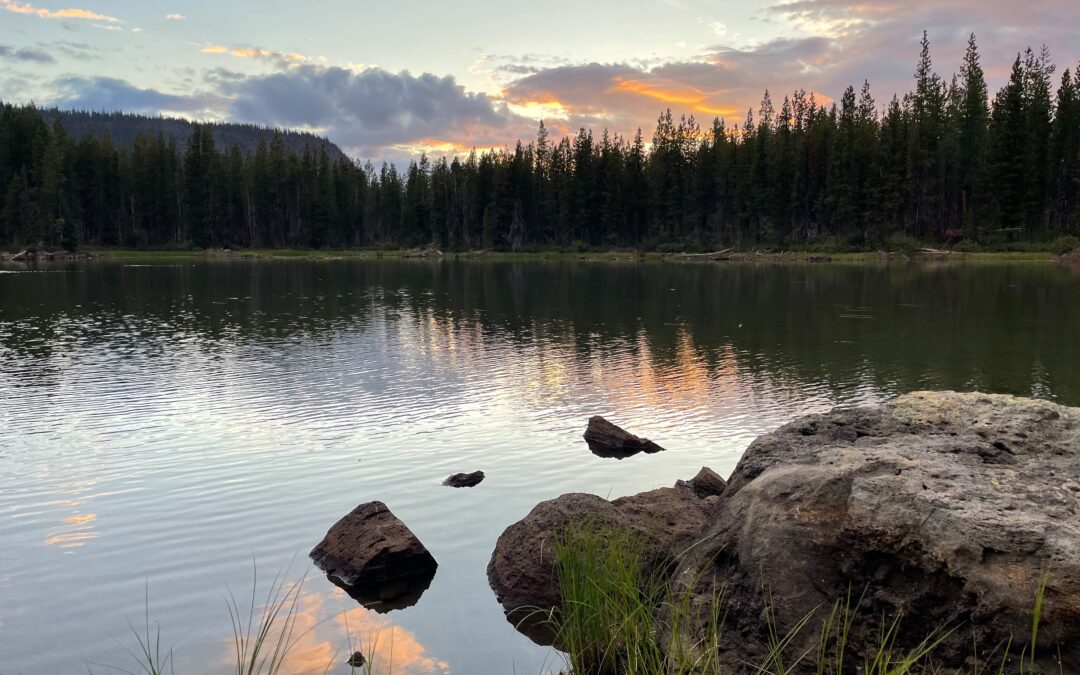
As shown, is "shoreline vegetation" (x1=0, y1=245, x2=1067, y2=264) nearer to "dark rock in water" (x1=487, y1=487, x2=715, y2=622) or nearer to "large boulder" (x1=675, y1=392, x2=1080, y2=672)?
"dark rock in water" (x1=487, y1=487, x2=715, y2=622)

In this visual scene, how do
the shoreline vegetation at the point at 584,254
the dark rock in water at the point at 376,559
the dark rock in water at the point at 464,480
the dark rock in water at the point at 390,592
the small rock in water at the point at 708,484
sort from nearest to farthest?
the dark rock in water at the point at 390,592, the dark rock in water at the point at 376,559, the small rock in water at the point at 708,484, the dark rock in water at the point at 464,480, the shoreline vegetation at the point at 584,254

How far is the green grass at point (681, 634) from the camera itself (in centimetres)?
566

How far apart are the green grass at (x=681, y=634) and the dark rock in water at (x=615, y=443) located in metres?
8.09

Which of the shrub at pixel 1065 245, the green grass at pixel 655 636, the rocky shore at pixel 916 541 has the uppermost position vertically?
the shrub at pixel 1065 245

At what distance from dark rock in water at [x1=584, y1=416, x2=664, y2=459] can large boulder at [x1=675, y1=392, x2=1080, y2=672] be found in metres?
8.08

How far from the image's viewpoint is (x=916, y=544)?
245 inches

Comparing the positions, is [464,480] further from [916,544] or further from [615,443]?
[916,544]

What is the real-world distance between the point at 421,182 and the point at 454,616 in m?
159

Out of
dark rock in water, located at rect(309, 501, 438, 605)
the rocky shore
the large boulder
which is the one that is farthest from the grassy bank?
dark rock in water, located at rect(309, 501, 438, 605)

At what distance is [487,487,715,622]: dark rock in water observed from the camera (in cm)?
977

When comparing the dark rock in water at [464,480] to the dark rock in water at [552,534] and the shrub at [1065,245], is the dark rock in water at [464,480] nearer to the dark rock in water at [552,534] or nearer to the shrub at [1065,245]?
the dark rock in water at [552,534]

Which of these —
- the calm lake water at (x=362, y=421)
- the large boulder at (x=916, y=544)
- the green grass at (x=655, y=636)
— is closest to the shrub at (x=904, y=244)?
the calm lake water at (x=362, y=421)

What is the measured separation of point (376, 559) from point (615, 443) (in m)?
7.40

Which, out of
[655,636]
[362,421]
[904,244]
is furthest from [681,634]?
[904,244]
